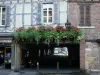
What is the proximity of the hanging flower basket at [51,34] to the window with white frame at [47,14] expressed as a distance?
119 cm

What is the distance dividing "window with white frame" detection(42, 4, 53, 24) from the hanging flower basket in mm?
1188

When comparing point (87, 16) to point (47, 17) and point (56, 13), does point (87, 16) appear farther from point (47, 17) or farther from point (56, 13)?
point (47, 17)

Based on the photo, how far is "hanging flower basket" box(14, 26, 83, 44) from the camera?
22.2 meters

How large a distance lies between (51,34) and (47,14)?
2216 millimetres

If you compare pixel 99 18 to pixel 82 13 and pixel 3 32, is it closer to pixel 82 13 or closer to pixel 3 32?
pixel 82 13

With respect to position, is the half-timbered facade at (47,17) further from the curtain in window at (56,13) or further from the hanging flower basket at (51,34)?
the hanging flower basket at (51,34)

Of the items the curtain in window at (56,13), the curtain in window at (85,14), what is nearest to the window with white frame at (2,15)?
the curtain in window at (56,13)

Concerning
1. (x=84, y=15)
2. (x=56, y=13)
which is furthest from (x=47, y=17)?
(x=84, y=15)

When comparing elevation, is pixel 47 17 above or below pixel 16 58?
above

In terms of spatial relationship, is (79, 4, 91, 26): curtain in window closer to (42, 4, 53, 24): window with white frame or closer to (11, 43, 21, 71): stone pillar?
(42, 4, 53, 24): window with white frame

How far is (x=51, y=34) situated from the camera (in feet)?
72.9

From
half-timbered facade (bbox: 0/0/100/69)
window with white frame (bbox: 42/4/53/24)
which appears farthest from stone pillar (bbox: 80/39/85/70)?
window with white frame (bbox: 42/4/53/24)

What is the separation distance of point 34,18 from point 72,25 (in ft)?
10.5

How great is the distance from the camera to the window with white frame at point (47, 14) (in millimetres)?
23609
